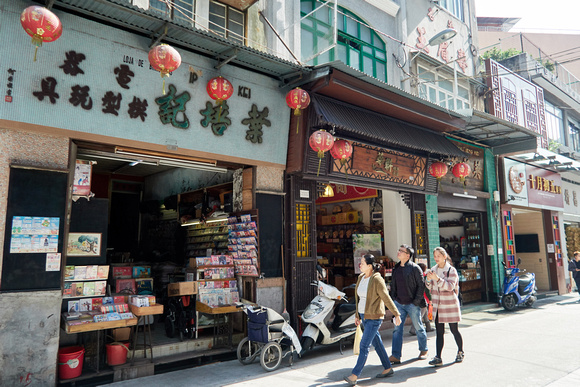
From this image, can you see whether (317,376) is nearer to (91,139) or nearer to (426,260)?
(91,139)

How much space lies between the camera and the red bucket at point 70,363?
5.86m

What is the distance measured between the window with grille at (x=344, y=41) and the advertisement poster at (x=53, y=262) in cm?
684

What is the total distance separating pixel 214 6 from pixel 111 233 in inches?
373

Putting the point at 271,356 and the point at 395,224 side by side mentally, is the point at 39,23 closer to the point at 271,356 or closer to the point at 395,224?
the point at 271,356

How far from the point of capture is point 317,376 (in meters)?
6.35

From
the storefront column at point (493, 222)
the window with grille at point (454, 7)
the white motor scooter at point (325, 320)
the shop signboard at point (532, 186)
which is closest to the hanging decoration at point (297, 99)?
the white motor scooter at point (325, 320)

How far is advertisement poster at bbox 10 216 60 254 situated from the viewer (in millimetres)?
5582

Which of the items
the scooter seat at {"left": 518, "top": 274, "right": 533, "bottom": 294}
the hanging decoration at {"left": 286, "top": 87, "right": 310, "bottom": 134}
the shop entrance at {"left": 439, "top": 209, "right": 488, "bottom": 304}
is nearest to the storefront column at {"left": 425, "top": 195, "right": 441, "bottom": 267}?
the shop entrance at {"left": 439, "top": 209, "right": 488, "bottom": 304}

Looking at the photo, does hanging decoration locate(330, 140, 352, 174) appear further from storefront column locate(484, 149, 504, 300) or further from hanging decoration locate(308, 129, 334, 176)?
storefront column locate(484, 149, 504, 300)

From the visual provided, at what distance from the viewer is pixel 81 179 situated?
266 inches

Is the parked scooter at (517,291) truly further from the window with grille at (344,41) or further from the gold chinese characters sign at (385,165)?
the window with grille at (344,41)

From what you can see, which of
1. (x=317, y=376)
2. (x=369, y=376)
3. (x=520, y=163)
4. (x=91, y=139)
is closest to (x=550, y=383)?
(x=369, y=376)

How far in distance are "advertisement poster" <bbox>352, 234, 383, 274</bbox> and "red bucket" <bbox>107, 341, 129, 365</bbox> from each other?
7.06 metres

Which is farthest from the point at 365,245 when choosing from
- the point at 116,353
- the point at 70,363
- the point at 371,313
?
the point at 70,363
